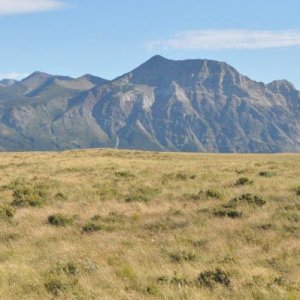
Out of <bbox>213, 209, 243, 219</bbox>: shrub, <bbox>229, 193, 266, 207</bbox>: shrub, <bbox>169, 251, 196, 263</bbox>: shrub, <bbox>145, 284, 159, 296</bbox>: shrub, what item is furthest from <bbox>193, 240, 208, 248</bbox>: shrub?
<bbox>229, 193, 266, 207</bbox>: shrub

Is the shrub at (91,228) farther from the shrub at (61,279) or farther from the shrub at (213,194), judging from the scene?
the shrub at (213,194)

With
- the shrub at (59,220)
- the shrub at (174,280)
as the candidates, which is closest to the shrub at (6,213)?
the shrub at (59,220)

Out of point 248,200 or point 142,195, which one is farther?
point 142,195

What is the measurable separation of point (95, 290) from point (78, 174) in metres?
26.5

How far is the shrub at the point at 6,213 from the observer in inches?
798

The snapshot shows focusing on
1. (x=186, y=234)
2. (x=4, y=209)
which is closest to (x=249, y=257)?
(x=186, y=234)

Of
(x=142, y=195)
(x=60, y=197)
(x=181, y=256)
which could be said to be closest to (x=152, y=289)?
(x=181, y=256)

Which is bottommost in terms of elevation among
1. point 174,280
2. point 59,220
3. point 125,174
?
point 125,174

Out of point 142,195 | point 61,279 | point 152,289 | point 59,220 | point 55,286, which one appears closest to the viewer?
point 152,289

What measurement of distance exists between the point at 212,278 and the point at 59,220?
849 centimetres

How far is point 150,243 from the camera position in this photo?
1603cm

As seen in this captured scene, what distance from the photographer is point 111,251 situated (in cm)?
1514

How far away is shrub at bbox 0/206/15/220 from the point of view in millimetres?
20272

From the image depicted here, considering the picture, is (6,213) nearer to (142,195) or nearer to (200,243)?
(142,195)
